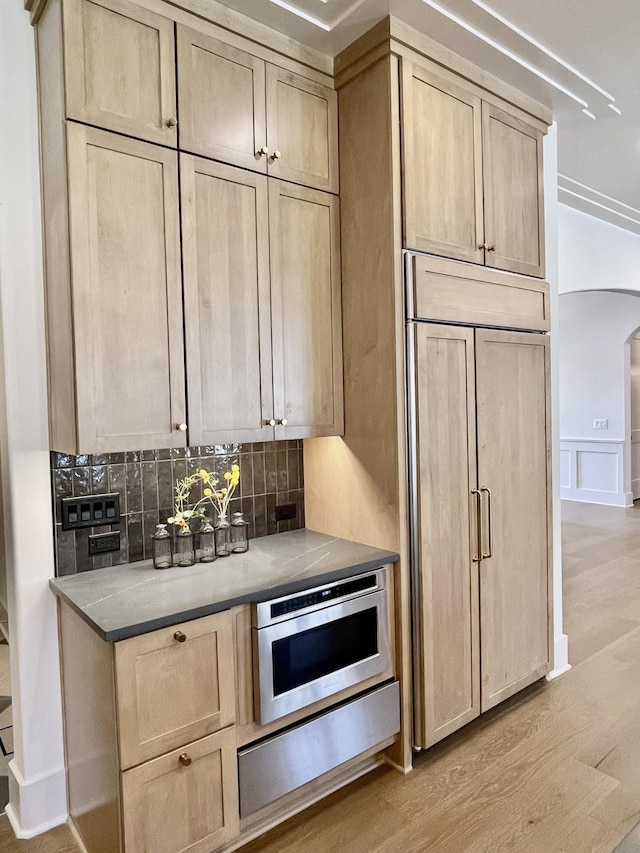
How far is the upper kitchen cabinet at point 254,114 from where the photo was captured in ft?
6.81

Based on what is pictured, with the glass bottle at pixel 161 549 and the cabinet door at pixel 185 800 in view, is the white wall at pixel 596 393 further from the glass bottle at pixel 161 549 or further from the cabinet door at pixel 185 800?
the cabinet door at pixel 185 800

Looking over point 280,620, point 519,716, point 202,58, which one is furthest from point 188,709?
point 202,58

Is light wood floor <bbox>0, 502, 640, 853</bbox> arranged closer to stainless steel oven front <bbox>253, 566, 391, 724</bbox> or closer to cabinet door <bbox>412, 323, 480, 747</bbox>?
cabinet door <bbox>412, 323, 480, 747</bbox>

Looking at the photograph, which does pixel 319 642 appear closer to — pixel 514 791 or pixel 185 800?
pixel 185 800

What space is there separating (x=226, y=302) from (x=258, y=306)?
0.14 meters

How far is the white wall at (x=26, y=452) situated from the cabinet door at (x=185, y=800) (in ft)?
2.03

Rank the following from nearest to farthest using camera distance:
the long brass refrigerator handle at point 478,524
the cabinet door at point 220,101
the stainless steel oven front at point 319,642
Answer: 1. the stainless steel oven front at point 319,642
2. the cabinet door at point 220,101
3. the long brass refrigerator handle at point 478,524

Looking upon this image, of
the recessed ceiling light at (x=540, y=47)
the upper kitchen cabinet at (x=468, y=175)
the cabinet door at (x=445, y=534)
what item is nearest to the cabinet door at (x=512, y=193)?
the upper kitchen cabinet at (x=468, y=175)

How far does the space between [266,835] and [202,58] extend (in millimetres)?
2731

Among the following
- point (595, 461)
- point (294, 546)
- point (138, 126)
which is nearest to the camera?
point (138, 126)

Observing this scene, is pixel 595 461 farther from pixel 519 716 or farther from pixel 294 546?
pixel 294 546

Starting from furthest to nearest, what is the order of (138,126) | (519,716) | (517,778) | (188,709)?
(519,716) → (517,778) → (138,126) → (188,709)

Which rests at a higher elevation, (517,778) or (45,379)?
(45,379)

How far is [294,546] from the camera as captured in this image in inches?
97.0
